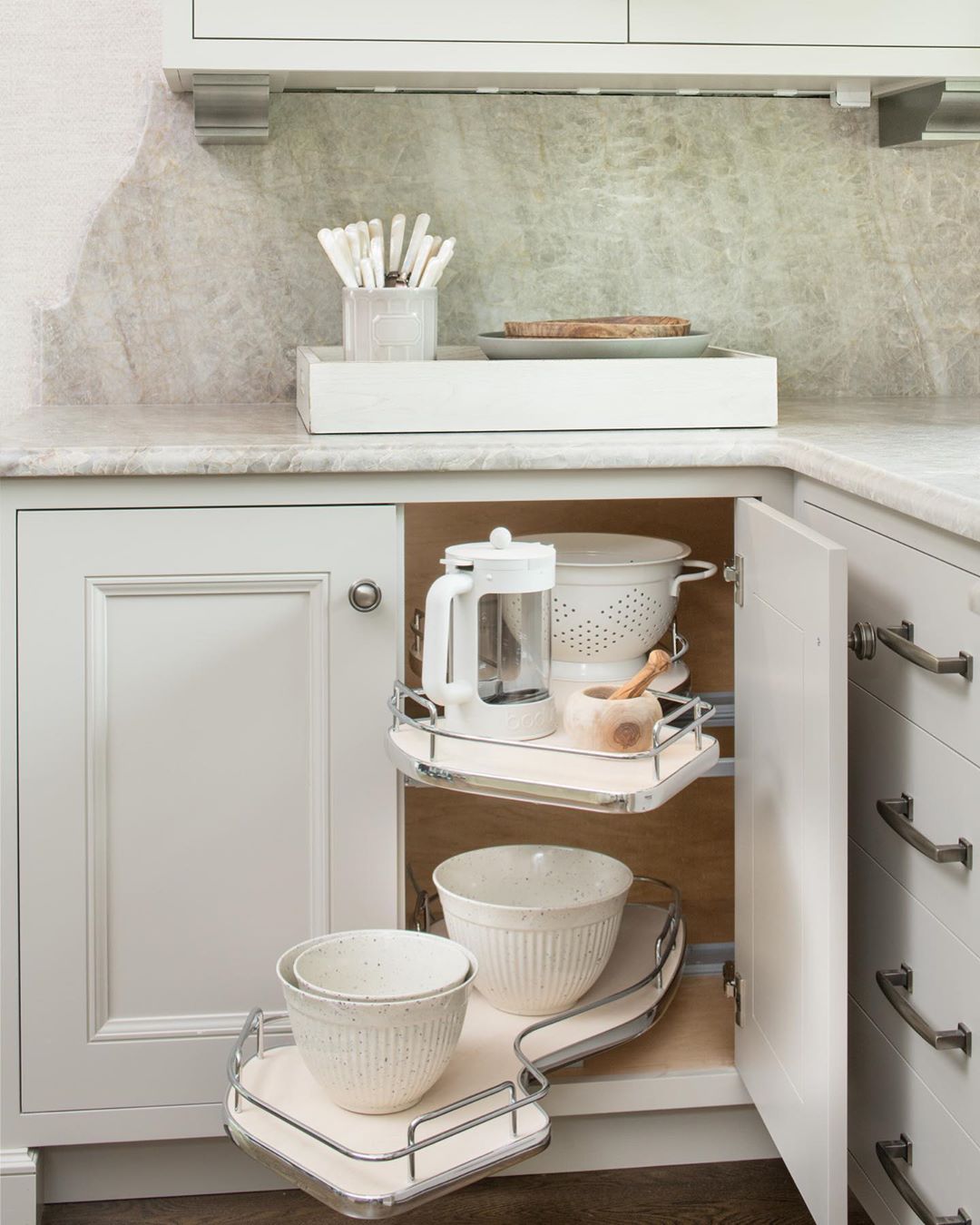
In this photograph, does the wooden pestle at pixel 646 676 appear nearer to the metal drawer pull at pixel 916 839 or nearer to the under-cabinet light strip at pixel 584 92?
the metal drawer pull at pixel 916 839

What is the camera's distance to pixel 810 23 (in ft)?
5.68

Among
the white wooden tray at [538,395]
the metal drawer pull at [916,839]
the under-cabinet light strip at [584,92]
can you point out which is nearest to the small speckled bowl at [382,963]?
the metal drawer pull at [916,839]

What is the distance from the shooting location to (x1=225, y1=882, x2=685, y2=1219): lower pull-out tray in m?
1.16

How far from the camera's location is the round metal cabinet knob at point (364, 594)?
146 cm

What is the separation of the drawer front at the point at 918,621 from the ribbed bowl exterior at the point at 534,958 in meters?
0.41

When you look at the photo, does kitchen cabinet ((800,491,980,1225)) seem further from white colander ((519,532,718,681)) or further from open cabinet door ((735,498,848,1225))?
white colander ((519,532,718,681))

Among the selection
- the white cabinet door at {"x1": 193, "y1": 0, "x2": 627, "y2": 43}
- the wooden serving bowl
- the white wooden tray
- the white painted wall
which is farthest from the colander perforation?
the white painted wall

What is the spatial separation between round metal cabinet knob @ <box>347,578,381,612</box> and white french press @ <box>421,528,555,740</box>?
0.30 ft

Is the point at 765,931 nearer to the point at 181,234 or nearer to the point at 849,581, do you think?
the point at 849,581


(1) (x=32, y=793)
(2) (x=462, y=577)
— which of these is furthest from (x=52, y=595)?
(2) (x=462, y=577)

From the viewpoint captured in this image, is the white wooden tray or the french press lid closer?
the french press lid

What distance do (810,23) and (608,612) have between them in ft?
2.72

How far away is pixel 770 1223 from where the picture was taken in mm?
1524

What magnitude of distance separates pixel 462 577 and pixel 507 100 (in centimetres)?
100
